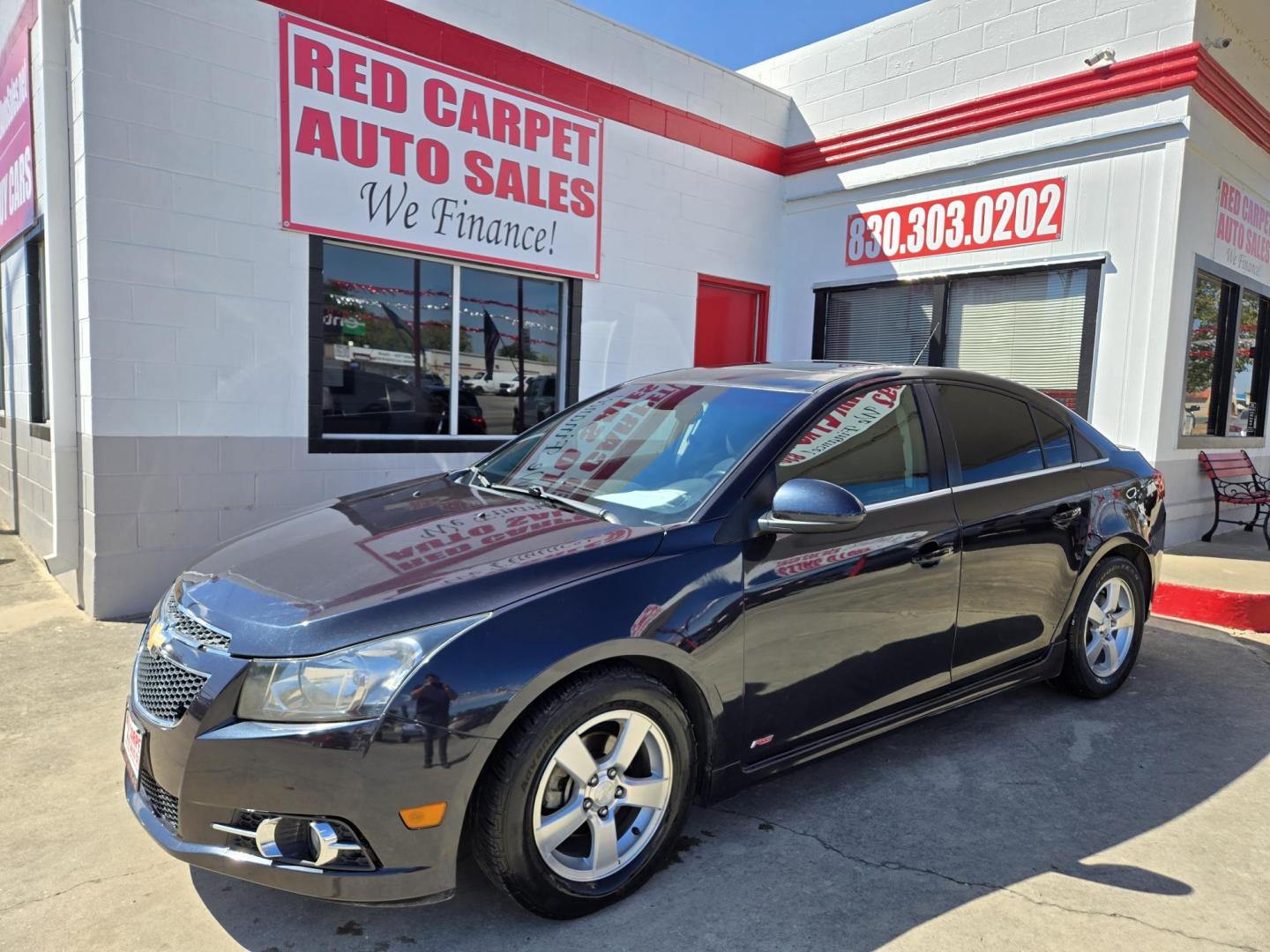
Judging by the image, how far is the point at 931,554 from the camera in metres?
3.27

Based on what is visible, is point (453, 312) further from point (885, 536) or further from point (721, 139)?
point (885, 536)

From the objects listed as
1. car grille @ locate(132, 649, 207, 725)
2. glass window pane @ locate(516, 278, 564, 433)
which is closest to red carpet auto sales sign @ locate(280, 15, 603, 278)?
glass window pane @ locate(516, 278, 564, 433)

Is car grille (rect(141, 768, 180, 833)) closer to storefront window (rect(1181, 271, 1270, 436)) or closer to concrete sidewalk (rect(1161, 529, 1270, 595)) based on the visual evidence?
concrete sidewalk (rect(1161, 529, 1270, 595))

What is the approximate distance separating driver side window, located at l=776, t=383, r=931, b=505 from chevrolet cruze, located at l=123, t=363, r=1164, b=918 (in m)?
0.01

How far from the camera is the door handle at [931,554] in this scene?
323 cm

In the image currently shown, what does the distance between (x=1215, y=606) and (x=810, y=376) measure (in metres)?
4.29

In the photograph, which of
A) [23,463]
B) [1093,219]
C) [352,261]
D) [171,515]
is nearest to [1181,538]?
[1093,219]

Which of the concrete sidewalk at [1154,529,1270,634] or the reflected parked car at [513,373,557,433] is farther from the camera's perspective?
Answer: the reflected parked car at [513,373,557,433]

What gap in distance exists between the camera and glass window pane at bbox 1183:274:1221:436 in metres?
8.12

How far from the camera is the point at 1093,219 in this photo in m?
7.63

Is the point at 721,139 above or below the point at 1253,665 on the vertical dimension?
above

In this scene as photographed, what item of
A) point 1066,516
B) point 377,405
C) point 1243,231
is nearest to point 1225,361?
point 1243,231

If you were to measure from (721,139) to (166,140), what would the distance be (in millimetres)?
5552

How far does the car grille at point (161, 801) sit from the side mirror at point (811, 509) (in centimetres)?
190
